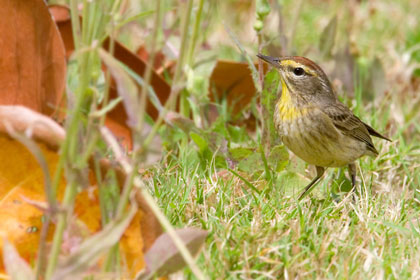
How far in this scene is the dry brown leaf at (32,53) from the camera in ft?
10.5

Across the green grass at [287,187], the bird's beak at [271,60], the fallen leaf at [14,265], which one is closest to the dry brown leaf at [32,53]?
the green grass at [287,187]

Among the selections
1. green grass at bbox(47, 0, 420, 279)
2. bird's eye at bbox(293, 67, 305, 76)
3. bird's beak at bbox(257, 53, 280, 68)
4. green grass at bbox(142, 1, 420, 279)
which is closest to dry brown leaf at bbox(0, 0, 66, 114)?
green grass at bbox(47, 0, 420, 279)

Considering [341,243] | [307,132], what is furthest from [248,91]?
[341,243]

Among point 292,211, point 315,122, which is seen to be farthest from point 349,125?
point 292,211

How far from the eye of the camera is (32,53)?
328cm

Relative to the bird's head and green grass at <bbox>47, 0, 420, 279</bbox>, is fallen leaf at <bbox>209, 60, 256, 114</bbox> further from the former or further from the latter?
the bird's head

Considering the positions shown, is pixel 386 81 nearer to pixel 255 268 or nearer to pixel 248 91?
pixel 248 91

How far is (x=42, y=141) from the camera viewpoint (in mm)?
2395

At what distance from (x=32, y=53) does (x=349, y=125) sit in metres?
1.69

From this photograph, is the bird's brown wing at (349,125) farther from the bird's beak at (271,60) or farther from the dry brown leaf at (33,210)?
the dry brown leaf at (33,210)

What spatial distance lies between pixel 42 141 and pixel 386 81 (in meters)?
3.30

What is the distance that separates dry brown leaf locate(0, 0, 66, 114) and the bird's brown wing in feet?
4.77

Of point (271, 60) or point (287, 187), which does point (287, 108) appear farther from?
point (287, 187)

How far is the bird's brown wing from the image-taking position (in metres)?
3.79
